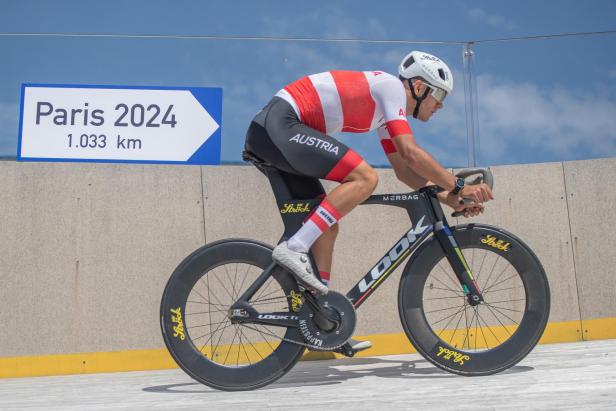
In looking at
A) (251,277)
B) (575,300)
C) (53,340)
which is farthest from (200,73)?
(575,300)

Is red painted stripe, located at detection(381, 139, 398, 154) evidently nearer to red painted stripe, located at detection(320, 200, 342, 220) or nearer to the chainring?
red painted stripe, located at detection(320, 200, 342, 220)

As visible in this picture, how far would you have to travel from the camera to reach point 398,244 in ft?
11.4

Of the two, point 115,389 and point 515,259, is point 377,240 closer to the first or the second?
point 515,259

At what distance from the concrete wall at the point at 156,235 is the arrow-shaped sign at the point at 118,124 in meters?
0.30

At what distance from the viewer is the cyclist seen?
321 centimetres

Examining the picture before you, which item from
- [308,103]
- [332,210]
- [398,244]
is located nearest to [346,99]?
[308,103]

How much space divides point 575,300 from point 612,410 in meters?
3.02

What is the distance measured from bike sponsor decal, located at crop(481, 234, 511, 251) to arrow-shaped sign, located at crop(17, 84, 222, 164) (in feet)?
8.28

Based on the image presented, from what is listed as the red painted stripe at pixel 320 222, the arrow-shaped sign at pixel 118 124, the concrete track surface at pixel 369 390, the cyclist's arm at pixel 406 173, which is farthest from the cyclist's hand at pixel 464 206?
the arrow-shaped sign at pixel 118 124

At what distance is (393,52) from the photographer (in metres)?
5.71

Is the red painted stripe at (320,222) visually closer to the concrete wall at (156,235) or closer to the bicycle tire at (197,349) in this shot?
the bicycle tire at (197,349)

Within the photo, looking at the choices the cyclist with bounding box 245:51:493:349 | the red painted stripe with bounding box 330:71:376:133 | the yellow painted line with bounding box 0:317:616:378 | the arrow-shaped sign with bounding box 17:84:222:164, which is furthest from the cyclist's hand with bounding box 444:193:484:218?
the arrow-shaped sign with bounding box 17:84:222:164

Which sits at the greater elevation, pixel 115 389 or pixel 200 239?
pixel 200 239

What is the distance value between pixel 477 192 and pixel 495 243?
0.28 meters
